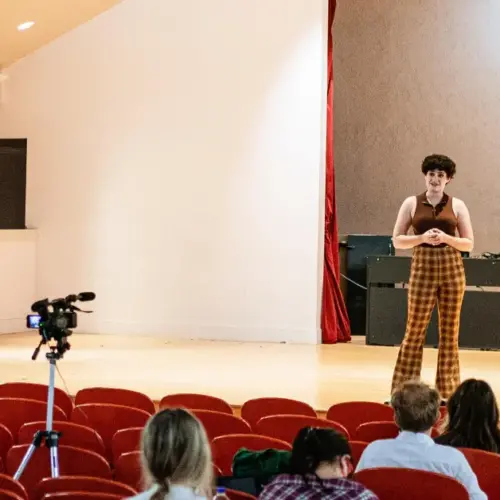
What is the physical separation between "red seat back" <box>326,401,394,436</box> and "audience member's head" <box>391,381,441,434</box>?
113 cm

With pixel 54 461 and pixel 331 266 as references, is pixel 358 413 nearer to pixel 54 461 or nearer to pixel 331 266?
pixel 54 461

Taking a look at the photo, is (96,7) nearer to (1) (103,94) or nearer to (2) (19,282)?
(1) (103,94)

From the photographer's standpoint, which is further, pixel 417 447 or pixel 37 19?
pixel 37 19

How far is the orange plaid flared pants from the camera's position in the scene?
19.4 feet

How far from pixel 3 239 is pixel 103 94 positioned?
67.5 inches

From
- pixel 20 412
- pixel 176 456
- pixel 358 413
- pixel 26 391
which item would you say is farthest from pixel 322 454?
pixel 26 391

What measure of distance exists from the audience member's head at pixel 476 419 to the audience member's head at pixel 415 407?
0.21 m

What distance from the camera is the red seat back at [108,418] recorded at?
4.18m

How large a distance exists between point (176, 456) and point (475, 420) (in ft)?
4.92

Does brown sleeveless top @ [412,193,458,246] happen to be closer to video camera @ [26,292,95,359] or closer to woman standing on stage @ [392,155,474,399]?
woman standing on stage @ [392,155,474,399]

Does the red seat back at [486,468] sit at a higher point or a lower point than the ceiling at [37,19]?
lower

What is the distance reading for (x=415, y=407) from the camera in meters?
3.36

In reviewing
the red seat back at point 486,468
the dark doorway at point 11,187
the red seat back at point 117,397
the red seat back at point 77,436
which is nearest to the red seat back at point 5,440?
the red seat back at point 77,436

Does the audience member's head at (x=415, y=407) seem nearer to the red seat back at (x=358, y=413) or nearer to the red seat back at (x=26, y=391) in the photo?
the red seat back at (x=358, y=413)
